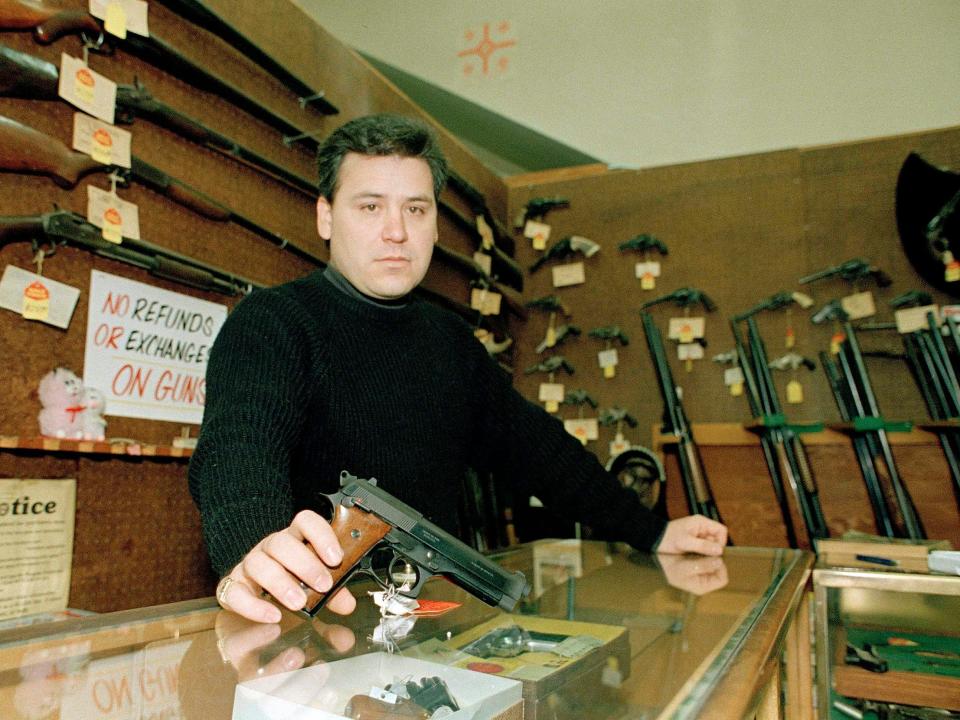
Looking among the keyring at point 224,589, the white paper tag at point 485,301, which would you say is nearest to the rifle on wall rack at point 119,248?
the keyring at point 224,589

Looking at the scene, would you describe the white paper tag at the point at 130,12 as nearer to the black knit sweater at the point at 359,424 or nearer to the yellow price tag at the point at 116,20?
the yellow price tag at the point at 116,20

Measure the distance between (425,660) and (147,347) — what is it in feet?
5.76

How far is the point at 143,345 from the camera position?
83.1 inches

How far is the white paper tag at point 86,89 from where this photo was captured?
1841mm

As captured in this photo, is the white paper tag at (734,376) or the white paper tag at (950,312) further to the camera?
the white paper tag at (734,376)

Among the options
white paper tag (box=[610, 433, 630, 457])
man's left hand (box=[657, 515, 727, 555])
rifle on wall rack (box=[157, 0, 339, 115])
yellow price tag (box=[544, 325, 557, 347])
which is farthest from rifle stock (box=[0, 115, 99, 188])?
white paper tag (box=[610, 433, 630, 457])

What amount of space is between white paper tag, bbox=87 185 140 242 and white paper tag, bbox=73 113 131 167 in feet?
0.30

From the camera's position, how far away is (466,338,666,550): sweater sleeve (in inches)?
72.1

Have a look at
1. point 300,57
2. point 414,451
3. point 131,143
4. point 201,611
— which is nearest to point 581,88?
point 300,57

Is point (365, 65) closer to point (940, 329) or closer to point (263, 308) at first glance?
point (263, 308)

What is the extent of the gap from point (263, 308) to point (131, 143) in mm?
1052

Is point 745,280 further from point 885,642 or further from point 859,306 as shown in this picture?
point 885,642

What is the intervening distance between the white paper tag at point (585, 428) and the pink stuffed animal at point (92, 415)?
277cm

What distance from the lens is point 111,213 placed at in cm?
200
